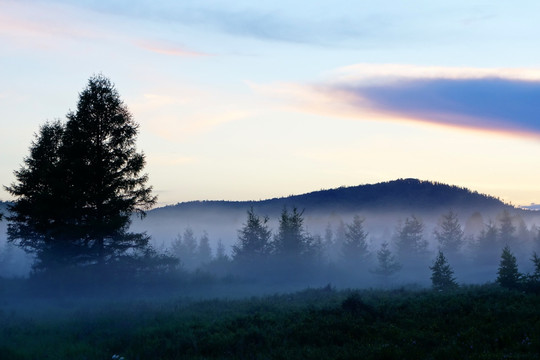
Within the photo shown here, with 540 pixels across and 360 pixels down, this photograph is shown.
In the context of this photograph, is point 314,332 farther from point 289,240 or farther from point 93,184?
point 289,240

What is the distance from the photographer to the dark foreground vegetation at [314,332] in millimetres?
11961

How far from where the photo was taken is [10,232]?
32.6 m

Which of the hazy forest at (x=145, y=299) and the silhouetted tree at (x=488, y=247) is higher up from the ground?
the hazy forest at (x=145, y=299)

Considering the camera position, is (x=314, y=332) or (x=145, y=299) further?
(x=145, y=299)

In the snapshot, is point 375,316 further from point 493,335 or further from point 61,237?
point 61,237

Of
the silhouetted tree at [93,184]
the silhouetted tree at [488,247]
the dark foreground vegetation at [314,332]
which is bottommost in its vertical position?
the silhouetted tree at [488,247]

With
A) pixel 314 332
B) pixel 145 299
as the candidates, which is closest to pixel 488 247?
pixel 145 299

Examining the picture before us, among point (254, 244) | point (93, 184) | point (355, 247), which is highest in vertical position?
point (93, 184)

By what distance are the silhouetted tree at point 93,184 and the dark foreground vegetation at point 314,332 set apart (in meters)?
8.80

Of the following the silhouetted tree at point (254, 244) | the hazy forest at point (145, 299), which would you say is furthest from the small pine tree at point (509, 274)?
the silhouetted tree at point (254, 244)

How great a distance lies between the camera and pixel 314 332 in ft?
46.1

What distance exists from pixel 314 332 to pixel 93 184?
1776 centimetres

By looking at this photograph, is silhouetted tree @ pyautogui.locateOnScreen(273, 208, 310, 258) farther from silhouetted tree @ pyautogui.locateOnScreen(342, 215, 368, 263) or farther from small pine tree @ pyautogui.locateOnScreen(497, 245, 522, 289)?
small pine tree @ pyautogui.locateOnScreen(497, 245, 522, 289)

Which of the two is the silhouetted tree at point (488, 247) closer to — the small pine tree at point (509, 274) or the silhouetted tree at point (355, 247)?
the silhouetted tree at point (355, 247)
